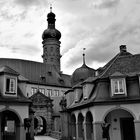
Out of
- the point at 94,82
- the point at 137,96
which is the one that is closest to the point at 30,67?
the point at 94,82

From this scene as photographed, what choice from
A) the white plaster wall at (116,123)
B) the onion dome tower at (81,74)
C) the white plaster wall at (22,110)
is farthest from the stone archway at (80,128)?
the onion dome tower at (81,74)

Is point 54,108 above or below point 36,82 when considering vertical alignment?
below

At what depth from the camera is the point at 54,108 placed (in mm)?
56938

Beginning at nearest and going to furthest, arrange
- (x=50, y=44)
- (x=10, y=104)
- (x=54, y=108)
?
(x=10, y=104) → (x=54, y=108) → (x=50, y=44)

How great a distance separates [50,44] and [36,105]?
39.1 metres

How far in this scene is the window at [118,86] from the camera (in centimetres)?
2706

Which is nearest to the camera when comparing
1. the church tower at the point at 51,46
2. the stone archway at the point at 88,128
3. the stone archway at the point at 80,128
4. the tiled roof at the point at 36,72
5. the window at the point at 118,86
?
the window at the point at 118,86

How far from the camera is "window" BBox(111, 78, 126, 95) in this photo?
88.8 feet

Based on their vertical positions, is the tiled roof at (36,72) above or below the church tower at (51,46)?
below

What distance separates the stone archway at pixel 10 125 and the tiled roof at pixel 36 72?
1585 inches

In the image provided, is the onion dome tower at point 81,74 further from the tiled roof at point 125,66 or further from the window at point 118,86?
the window at point 118,86

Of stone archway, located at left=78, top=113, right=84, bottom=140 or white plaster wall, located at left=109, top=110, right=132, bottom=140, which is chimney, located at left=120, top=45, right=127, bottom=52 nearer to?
white plaster wall, located at left=109, top=110, right=132, bottom=140

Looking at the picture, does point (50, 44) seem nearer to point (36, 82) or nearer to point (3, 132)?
point (36, 82)

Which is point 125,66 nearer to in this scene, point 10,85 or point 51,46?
point 10,85
